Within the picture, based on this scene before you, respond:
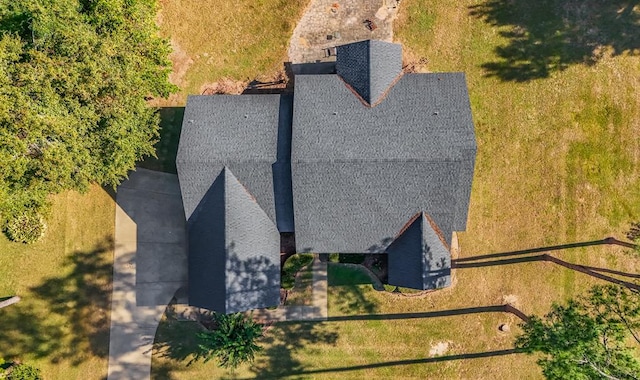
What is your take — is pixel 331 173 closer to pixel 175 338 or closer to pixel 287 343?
pixel 287 343

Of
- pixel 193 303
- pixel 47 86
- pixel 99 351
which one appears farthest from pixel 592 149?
pixel 99 351

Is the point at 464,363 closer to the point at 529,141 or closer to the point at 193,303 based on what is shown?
the point at 529,141

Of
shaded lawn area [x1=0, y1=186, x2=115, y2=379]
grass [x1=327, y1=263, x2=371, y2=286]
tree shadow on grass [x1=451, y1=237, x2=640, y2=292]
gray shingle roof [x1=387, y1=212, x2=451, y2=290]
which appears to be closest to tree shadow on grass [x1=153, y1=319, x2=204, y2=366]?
shaded lawn area [x1=0, y1=186, x2=115, y2=379]

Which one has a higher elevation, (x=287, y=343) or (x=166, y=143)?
(x=166, y=143)

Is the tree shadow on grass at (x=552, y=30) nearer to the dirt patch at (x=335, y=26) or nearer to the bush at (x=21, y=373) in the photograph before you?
the dirt patch at (x=335, y=26)

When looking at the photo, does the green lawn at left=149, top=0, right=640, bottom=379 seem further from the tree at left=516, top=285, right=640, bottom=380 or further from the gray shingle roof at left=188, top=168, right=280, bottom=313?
the tree at left=516, top=285, right=640, bottom=380

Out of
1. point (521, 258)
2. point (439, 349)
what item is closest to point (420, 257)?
point (439, 349)
